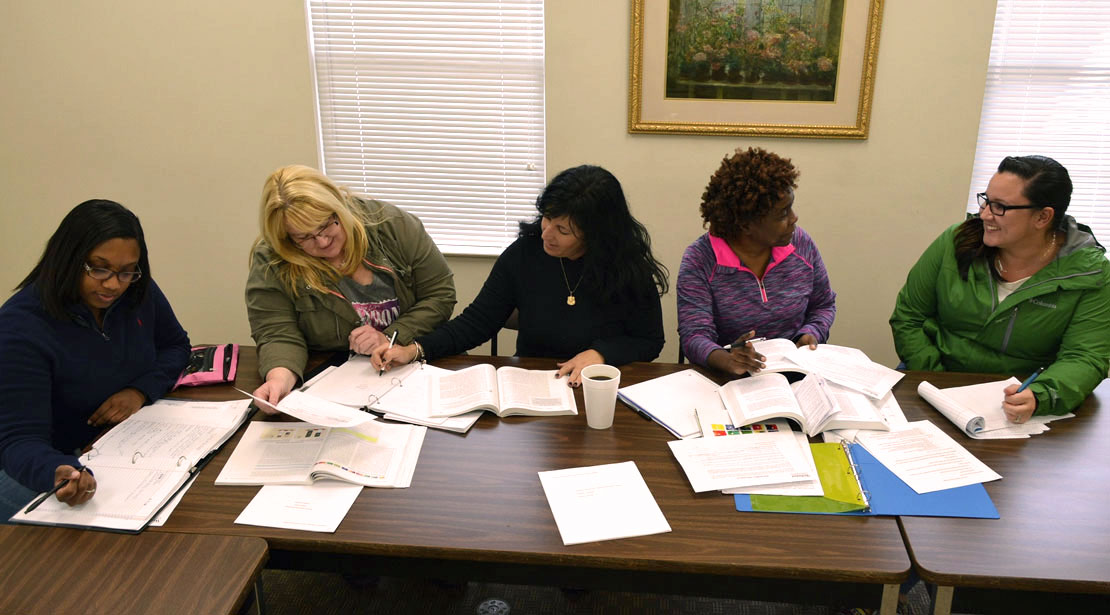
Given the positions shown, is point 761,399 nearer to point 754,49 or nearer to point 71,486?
point 71,486

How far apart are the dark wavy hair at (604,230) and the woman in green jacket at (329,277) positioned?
46cm

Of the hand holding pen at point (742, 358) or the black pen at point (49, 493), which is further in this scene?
the hand holding pen at point (742, 358)

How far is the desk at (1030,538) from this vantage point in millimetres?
1122

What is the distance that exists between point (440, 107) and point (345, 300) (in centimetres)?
141

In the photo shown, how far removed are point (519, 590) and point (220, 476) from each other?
1.06 m

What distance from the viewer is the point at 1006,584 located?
1112 mm

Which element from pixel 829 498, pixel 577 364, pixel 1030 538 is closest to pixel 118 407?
pixel 577 364

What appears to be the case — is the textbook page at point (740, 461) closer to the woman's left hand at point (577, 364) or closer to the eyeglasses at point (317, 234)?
the woman's left hand at point (577, 364)

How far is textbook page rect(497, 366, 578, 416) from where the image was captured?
1.65 metres

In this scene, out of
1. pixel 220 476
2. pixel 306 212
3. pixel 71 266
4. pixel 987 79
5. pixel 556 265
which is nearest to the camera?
pixel 220 476

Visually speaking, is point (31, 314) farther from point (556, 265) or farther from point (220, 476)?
point (556, 265)

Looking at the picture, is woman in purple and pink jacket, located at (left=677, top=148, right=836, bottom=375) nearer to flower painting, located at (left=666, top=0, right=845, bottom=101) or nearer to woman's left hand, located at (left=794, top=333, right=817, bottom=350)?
woman's left hand, located at (left=794, top=333, right=817, bottom=350)

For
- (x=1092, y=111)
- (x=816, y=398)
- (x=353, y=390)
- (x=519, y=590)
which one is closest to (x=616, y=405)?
(x=816, y=398)

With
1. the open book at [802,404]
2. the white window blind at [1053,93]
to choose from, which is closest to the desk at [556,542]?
the open book at [802,404]
